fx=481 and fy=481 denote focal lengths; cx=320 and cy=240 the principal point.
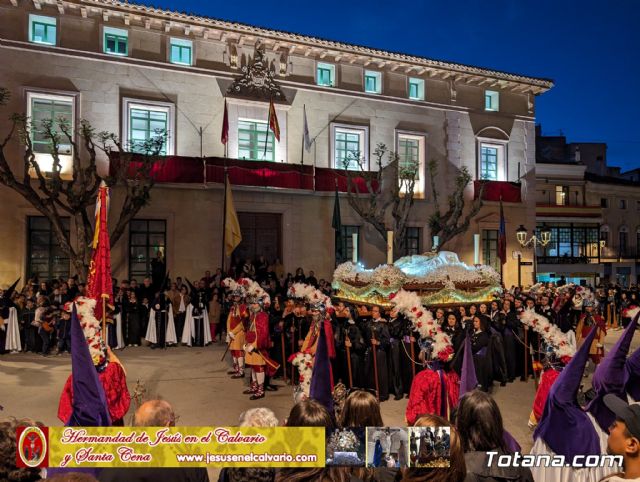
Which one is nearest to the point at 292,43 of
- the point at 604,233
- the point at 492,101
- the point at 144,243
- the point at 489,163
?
the point at 144,243

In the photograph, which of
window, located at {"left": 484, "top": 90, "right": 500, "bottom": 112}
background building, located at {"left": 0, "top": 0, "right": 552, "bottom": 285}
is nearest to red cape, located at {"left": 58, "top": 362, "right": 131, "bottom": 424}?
background building, located at {"left": 0, "top": 0, "right": 552, "bottom": 285}

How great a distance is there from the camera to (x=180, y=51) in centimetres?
2075

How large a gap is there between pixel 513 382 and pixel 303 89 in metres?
16.5

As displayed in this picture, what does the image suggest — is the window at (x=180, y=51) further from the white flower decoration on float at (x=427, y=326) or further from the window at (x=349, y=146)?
the white flower decoration on float at (x=427, y=326)

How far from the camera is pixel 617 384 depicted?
5254mm

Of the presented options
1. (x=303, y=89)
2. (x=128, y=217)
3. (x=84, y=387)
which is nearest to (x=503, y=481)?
(x=84, y=387)

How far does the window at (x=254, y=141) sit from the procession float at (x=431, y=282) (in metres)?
9.59

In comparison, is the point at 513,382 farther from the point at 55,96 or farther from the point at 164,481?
the point at 55,96

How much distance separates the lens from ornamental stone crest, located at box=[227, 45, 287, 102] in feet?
70.8

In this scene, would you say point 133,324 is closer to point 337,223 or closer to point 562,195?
point 337,223

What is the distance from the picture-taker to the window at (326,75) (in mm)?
23422

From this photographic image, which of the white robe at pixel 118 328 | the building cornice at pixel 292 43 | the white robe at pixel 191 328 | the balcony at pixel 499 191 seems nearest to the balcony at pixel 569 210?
the balcony at pixel 499 191

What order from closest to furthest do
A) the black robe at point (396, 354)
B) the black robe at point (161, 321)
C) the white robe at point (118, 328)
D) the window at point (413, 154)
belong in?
the black robe at point (396, 354) < the white robe at point (118, 328) < the black robe at point (161, 321) < the window at point (413, 154)

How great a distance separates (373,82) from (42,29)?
14.8 metres
